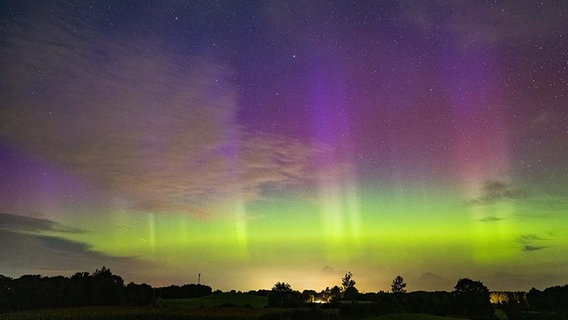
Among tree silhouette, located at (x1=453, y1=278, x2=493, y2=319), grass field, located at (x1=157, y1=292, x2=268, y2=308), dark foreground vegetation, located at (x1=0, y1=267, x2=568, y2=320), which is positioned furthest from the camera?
grass field, located at (x1=157, y1=292, x2=268, y2=308)

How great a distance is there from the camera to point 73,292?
117562 millimetres

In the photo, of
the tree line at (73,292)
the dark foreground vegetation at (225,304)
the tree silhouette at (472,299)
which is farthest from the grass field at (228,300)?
the tree silhouette at (472,299)

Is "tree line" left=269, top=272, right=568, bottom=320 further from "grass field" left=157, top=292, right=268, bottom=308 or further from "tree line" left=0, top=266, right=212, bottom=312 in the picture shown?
"tree line" left=0, top=266, right=212, bottom=312

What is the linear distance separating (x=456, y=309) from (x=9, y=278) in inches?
4532

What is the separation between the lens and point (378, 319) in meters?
77.9

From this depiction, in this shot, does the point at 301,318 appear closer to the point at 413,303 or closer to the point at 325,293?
the point at 413,303

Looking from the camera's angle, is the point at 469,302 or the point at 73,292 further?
the point at 469,302

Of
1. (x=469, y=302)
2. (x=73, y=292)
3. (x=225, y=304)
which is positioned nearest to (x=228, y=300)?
(x=225, y=304)

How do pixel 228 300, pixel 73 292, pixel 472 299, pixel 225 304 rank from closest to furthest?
pixel 73 292
pixel 225 304
pixel 472 299
pixel 228 300

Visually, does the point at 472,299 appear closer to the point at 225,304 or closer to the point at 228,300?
the point at 225,304

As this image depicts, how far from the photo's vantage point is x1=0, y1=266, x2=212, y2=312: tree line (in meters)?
112

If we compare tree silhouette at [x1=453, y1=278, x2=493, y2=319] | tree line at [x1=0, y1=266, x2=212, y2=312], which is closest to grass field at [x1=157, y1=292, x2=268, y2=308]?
tree line at [x1=0, y1=266, x2=212, y2=312]

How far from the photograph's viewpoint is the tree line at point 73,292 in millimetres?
112188

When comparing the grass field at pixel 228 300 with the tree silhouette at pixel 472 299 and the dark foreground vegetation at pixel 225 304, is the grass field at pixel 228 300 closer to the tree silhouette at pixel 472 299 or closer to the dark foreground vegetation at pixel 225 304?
the dark foreground vegetation at pixel 225 304
